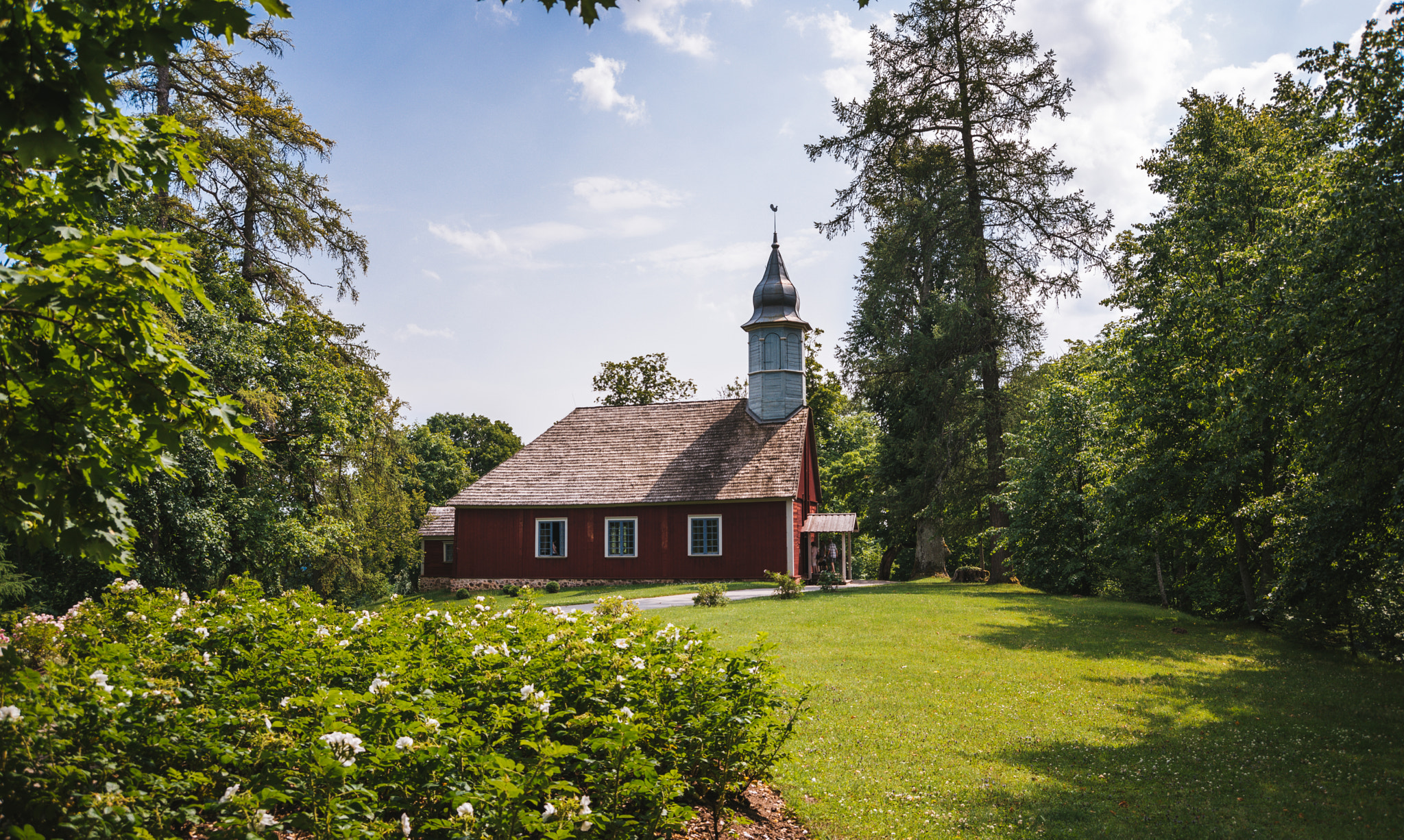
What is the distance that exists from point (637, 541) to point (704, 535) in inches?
105

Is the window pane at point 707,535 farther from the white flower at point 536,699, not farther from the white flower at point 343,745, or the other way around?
the white flower at point 343,745

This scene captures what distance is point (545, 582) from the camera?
101ft

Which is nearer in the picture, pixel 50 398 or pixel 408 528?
pixel 50 398

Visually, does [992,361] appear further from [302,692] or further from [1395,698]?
[302,692]

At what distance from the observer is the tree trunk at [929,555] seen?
1288 inches

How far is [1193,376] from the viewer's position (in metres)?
15.4

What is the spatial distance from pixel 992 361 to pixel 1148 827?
73.7 ft

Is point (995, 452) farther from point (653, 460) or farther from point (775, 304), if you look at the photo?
point (653, 460)

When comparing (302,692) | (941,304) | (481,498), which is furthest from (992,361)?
(302,692)

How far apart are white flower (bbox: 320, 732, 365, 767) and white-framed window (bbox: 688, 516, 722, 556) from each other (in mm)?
26466

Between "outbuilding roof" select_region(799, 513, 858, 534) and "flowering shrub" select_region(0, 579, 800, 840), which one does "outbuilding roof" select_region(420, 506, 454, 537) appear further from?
"flowering shrub" select_region(0, 579, 800, 840)

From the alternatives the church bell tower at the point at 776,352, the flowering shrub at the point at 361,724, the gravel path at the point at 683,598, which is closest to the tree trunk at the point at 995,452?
the gravel path at the point at 683,598

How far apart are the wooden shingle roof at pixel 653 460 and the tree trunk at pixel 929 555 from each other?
686cm

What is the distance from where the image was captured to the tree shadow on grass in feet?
20.3
